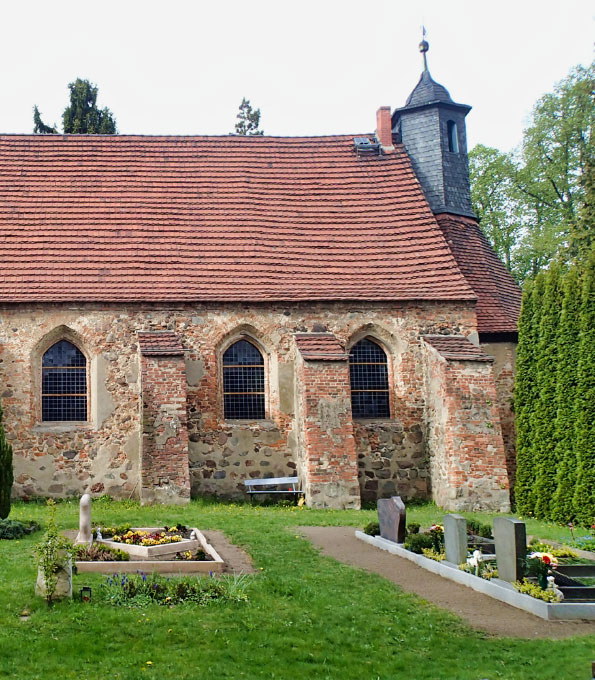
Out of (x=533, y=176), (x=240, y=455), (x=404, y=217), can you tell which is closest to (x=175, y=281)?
(x=240, y=455)

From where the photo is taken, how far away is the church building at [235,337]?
1781 cm

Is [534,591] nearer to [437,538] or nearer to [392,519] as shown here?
[437,538]

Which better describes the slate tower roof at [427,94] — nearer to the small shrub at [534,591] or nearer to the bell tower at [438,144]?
the bell tower at [438,144]

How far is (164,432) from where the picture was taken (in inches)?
681

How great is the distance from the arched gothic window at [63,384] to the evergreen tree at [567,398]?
1008 centimetres

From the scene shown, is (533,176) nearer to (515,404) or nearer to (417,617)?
(515,404)

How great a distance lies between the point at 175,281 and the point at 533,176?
20304mm

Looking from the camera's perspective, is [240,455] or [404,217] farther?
[404,217]

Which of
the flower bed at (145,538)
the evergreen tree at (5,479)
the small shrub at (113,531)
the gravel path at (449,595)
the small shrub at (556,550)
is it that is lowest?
the gravel path at (449,595)

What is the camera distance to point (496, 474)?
58.1 feet

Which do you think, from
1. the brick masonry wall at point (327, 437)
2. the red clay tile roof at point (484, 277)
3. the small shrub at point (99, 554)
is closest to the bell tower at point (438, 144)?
the red clay tile roof at point (484, 277)

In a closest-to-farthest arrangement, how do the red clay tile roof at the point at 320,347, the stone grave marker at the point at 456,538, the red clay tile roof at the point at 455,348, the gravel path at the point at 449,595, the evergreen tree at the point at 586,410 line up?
the gravel path at the point at 449,595
the stone grave marker at the point at 456,538
the evergreen tree at the point at 586,410
the red clay tile roof at the point at 320,347
the red clay tile roof at the point at 455,348

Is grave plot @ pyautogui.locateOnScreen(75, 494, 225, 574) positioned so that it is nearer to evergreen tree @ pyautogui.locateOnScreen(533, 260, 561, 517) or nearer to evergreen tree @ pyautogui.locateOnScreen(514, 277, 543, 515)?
evergreen tree @ pyautogui.locateOnScreen(533, 260, 561, 517)

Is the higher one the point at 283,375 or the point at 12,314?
the point at 12,314
